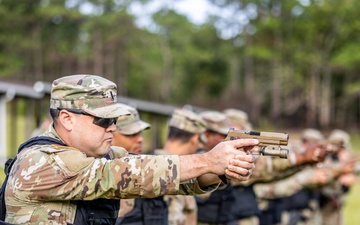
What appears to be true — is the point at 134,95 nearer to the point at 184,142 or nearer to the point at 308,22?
the point at 308,22

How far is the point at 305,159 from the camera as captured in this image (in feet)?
23.8

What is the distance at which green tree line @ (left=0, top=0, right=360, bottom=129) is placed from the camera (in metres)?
50.6

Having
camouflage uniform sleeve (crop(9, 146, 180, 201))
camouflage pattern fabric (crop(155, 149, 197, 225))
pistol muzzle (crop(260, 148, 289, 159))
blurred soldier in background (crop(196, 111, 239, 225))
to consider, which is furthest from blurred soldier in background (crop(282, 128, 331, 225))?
camouflage uniform sleeve (crop(9, 146, 180, 201))

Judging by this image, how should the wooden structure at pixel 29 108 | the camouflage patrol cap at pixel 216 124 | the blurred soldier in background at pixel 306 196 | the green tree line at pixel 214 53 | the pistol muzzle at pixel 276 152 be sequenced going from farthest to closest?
the green tree line at pixel 214 53
the wooden structure at pixel 29 108
the blurred soldier in background at pixel 306 196
the camouflage patrol cap at pixel 216 124
the pistol muzzle at pixel 276 152

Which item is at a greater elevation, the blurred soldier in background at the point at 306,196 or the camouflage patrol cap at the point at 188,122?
the camouflage patrol cap at the point at 188,122

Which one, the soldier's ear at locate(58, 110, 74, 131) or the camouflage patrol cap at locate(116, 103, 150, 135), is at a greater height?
the camouflage patrol cap at locate(116, 103, 150, 135)

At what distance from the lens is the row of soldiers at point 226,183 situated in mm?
6254

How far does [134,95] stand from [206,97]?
630 centimetres

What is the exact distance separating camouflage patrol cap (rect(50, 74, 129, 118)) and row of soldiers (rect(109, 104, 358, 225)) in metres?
0.65

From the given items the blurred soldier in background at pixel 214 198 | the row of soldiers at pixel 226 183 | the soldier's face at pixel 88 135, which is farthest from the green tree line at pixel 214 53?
the soldier's face at pixel 88 135

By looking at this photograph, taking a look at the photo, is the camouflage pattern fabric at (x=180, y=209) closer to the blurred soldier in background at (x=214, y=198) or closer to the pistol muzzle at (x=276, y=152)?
the blurred soldier in background at (x=214, y=198)

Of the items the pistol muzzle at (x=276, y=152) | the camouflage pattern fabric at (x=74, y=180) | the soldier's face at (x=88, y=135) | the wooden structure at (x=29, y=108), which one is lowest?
the camouflage pattern fabric at (x=74, y=180)

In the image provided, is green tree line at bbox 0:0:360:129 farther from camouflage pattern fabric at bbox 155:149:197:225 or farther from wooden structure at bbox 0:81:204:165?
camouflage pattern fabric at bbox 155:149:197:225

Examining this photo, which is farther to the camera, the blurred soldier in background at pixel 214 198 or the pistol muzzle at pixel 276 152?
the blurred soldier in background at pixel 214 198
